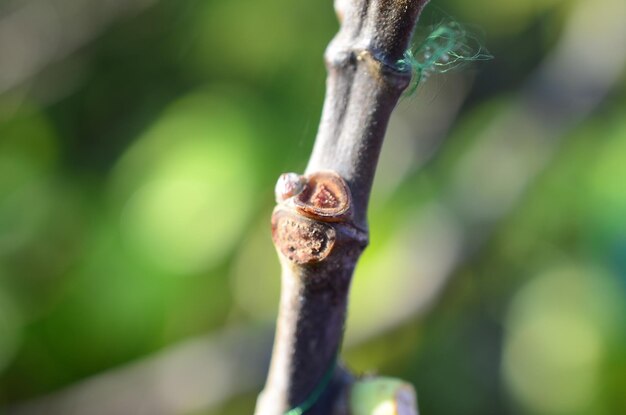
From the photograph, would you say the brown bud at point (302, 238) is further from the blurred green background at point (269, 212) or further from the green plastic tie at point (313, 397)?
the blurred green background at point (269, 212)

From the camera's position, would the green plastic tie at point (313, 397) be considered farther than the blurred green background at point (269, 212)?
No

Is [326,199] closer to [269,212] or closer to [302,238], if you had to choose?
[302,238]

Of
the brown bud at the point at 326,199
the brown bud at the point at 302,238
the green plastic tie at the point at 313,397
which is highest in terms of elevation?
the brown bud at the point at 326,199

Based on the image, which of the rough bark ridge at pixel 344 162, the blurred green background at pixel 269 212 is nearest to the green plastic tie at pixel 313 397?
the rough bark ridge at pixel 344 162

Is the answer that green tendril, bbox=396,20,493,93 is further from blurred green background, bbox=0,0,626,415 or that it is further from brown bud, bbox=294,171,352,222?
blurred green background, bbox=0,0,626,415

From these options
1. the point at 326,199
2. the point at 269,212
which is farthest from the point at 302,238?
the point at 269,212

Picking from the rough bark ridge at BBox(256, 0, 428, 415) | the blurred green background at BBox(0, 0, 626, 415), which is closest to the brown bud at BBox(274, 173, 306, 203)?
the rough bark ridge at BBox(256, 0, 428, 415)
